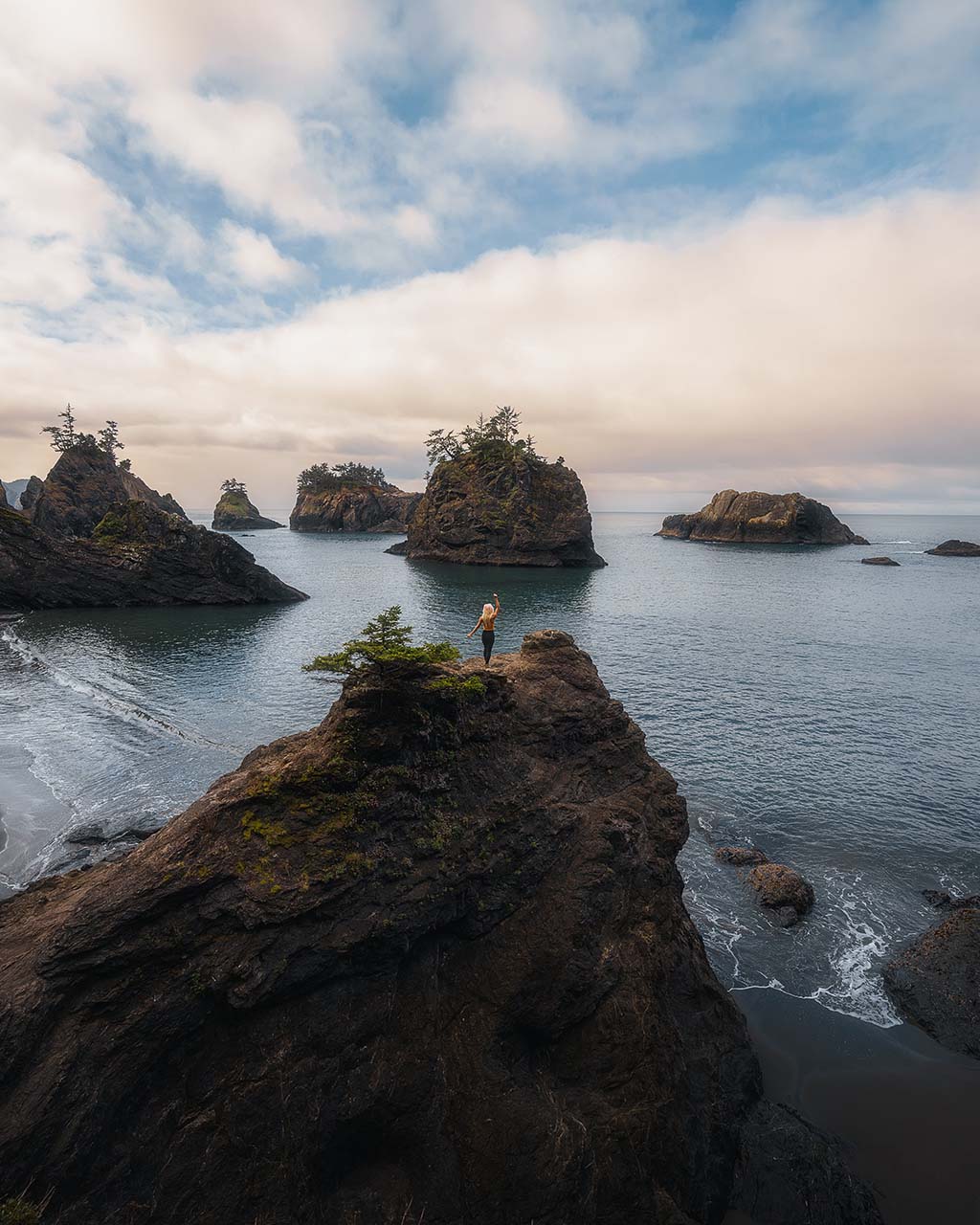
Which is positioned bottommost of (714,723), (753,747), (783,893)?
(783,893)

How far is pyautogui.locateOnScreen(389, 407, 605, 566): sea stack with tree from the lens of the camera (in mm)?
122375

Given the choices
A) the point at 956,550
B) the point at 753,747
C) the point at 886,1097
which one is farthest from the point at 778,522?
the point at 886,1097

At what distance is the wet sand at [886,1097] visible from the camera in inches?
525

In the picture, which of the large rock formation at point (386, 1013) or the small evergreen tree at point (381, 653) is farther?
the small evergreen tree at point (381, 653)

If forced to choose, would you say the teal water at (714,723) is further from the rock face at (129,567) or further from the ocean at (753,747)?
the rock face at (129,567)

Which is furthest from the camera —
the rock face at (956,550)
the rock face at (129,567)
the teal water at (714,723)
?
the rock face at (956,550)

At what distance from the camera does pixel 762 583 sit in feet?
341

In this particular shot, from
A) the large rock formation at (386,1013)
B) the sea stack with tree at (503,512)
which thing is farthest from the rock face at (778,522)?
the large rock formation at (386,1013)

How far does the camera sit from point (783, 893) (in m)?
22.7

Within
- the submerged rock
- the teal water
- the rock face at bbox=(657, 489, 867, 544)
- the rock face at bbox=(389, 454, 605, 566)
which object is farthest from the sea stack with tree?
the submerged rock

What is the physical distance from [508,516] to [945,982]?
110m

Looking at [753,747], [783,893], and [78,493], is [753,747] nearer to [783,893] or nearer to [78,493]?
[783,893]

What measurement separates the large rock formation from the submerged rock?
25.1ft

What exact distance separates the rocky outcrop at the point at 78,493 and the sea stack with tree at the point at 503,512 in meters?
51.0
